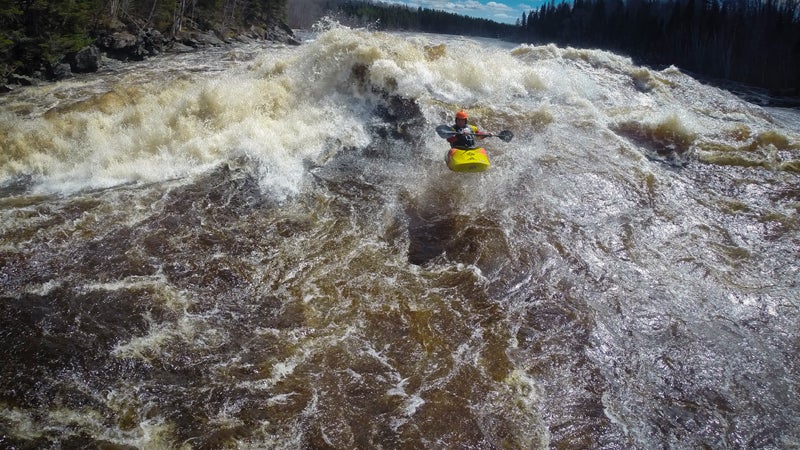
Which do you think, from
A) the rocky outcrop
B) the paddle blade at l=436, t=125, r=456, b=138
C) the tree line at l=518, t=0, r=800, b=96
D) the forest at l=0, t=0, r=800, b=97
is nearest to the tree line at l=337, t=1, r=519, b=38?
the forest at l=0, t=0, r=800, b=97

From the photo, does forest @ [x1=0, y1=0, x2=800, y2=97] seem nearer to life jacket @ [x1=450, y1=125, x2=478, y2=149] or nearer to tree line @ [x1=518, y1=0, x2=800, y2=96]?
tree line @ [x1=518, y1=0, x2=800, y2=96]

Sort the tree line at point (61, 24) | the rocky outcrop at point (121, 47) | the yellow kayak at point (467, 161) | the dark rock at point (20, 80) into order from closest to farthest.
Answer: the yellow kayak at point (467, 161) < the dark rock at point (20, 80) < the tree line at point (61, 24) < the rocky outcrop at point (121, 47)

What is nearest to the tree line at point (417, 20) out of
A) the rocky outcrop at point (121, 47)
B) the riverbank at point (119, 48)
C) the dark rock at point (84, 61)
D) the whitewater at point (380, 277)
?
the riverbank at point (119, 48)

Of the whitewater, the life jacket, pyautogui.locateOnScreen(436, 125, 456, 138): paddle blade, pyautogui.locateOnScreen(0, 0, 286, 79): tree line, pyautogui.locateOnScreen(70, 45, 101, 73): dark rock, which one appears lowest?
the whitewater

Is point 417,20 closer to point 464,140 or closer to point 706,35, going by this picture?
point 706,35

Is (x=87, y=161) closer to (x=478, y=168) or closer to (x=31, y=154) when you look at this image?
(x=31, y=154)

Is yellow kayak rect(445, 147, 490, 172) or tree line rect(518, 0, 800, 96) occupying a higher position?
tree line rect(518, 0, 800, 96)

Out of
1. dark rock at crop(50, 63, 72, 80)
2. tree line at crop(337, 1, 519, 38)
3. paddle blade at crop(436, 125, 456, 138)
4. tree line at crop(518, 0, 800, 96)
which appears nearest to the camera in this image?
paddle blade at crop(436, 125, 456, 138)

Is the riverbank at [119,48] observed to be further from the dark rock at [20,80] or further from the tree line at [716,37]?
the tree line at [716,37]
